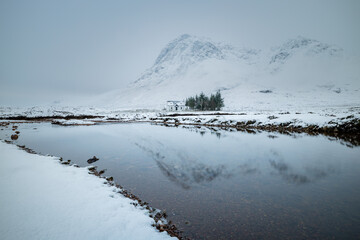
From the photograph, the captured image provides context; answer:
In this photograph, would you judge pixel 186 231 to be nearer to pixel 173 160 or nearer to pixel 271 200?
pixel 271 200

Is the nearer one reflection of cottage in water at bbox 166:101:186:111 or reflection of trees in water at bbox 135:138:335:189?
reflection of trees in water at bbox 135:138:335:189

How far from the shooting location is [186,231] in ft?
20.3

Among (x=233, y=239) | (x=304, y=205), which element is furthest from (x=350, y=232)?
(x=233, y=239)

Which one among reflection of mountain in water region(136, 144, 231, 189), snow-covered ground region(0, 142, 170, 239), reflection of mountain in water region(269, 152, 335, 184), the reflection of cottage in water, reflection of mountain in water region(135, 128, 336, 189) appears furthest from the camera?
the reflection of cottage in water

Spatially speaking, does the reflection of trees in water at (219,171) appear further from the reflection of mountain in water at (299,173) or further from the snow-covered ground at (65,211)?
the snow-covered ground at (65,211)

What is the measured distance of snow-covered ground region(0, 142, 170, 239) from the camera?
485cm

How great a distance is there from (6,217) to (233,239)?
666cm

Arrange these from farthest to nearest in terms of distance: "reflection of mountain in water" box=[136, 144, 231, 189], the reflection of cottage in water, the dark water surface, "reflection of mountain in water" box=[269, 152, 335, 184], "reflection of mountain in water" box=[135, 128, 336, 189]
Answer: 1. the reflection of cottage in water
2. "reflection of mountain in water" box=[135, 128, 336, 189]
3. "reflection of mountain in water" box=[136, 144, 231, 189]
4. "reflection of mountain in water" box=[269, 152, 335, 184]
5. the dark water surface

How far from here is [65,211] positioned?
19.1 ft

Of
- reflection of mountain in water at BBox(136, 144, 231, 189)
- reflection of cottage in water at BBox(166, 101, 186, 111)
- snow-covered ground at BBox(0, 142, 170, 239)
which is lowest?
reflection of mountain in water at BBox(136, 144, 231, 189)

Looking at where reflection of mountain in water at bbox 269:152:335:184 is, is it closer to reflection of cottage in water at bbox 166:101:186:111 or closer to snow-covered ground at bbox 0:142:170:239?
snow-covered ground at bbox 0:142:170:239

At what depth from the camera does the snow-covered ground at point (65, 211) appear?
485 cm

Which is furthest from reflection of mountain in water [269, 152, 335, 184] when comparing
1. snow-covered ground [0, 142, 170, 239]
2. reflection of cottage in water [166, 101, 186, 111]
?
reflection of cottage in water [166, 101, 186, 111]

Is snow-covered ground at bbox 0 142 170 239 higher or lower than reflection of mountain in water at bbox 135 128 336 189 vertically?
higher
